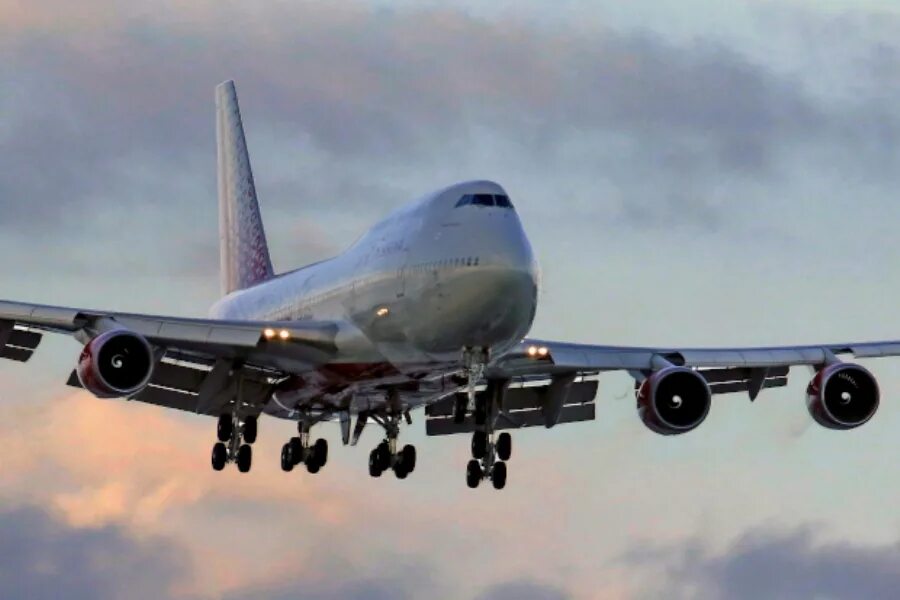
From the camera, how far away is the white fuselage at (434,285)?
50406 millimetres

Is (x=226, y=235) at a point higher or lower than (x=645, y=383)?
higher

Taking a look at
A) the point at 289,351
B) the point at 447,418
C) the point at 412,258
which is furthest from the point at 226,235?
the point at 412,258

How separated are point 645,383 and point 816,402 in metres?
5.37

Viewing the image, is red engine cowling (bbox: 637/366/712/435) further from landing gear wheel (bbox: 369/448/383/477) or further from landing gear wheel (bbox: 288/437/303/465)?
landing gear wheel (bbox: 288/437/303/465)

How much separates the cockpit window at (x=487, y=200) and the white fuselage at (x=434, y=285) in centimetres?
12

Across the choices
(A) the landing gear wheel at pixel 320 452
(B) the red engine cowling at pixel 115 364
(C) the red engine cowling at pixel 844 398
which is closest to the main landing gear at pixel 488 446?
(A) the landing gear wheel at pixel 320 452

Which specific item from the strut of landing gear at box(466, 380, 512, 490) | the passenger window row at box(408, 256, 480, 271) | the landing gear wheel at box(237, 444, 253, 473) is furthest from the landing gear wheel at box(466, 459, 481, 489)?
the passenger window row at box(408, 256, 480, 271)

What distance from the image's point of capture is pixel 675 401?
6003 centimetres

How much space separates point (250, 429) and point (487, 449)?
7534 mm

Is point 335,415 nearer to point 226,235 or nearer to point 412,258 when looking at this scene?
point 412,258

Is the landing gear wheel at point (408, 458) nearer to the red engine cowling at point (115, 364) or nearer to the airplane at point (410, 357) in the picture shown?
the airplane at point (410, 357)

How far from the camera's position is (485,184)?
52.8 meters

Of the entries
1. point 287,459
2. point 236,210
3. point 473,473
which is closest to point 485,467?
point 473,473

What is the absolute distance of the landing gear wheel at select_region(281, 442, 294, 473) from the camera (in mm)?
65875
